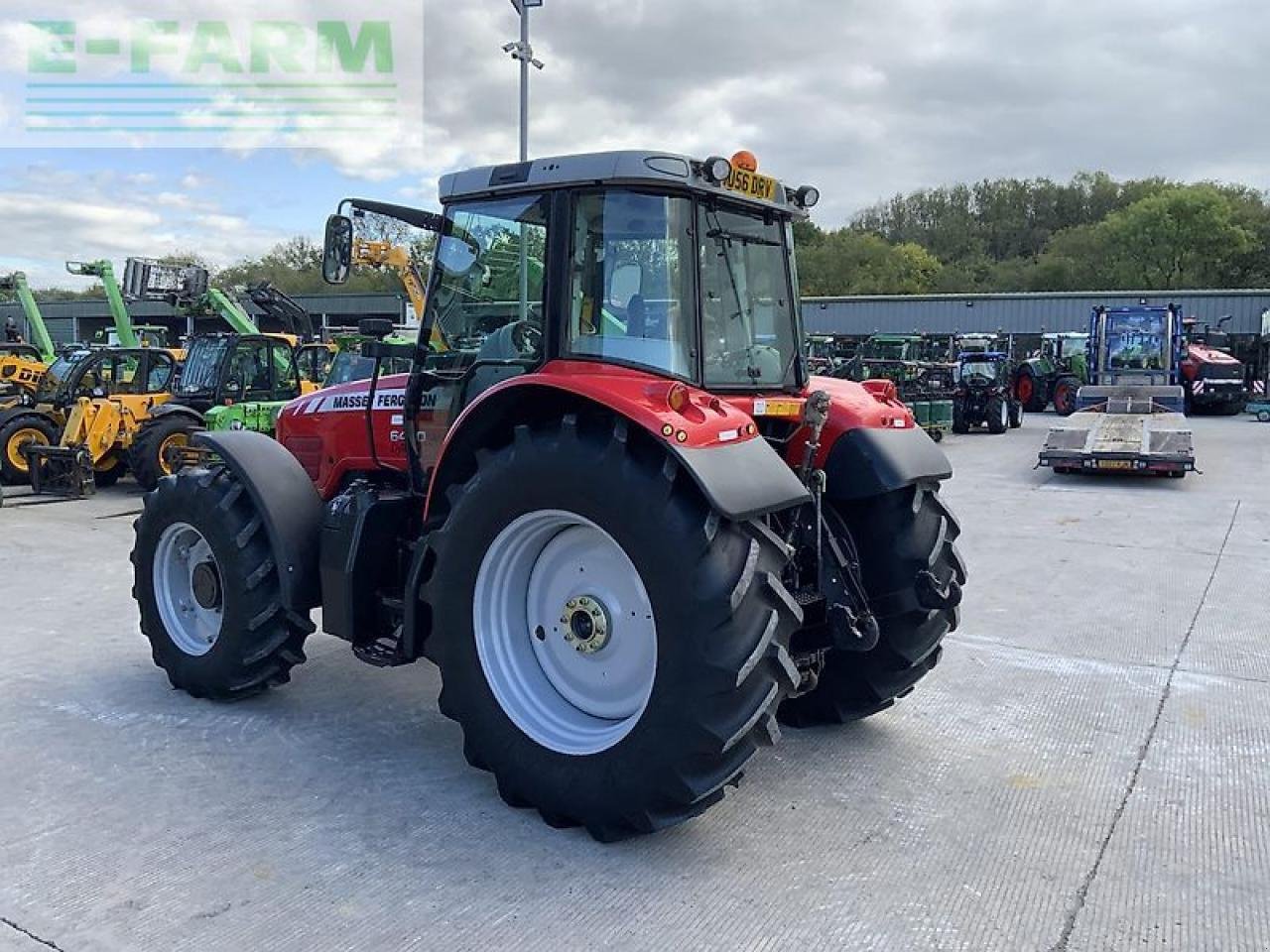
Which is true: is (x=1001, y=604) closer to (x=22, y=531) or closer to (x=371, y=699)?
(x=371, y=699)

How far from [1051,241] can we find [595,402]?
60007 mm

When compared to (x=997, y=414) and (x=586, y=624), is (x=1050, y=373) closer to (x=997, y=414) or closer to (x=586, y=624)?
(x=997, y=414)

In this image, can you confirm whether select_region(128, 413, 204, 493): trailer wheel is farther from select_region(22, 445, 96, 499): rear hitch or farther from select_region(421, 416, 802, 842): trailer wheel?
select_region(421, 416, 802, 842): trailer wheel

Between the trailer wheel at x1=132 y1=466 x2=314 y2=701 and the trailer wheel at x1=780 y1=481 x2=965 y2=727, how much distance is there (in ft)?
8.19

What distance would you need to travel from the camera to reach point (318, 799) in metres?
3.80

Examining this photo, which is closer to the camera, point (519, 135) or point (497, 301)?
point (497, 301)

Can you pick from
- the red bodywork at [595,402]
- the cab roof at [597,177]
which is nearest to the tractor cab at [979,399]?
the red bodywork at [595,402]

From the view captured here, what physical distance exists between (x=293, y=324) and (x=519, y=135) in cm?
563

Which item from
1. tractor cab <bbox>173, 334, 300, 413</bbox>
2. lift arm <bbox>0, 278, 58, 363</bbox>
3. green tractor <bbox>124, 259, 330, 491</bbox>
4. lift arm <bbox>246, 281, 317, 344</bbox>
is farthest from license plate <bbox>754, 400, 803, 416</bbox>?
lift arm <bbox>0, 278, 58, 363</bbox>

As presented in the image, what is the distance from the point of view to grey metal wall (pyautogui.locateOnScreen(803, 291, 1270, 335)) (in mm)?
34281

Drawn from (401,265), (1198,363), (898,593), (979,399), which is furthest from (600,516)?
(1198,363)

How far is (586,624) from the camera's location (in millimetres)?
3670

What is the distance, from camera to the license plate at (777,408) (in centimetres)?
389

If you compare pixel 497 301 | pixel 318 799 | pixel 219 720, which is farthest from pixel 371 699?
pixel 497 301
